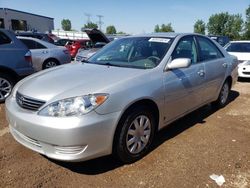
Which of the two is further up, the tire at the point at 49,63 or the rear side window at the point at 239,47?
the rear side window at the point at 239,47

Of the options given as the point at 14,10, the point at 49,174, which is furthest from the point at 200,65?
the point at 14,10

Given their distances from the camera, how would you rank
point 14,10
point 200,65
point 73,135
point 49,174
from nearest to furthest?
point 73,135, point 49,174, point 200,65, point 14,10

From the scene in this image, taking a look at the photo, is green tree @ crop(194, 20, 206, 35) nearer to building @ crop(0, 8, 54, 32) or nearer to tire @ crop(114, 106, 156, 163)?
building @ crop(0, 8, 54, 32)

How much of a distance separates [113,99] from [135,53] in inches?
53.4

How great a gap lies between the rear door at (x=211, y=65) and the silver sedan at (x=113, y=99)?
0.05 m

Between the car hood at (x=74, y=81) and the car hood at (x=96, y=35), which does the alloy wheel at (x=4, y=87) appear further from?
the car hood at (x=96, y=35)

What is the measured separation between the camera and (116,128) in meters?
3.07

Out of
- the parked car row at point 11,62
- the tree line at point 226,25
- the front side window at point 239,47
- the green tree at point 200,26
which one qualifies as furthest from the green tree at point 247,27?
the parked car row at point 11,62

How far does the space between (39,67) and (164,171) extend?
21.9 feet

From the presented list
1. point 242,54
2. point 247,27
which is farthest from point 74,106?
point 247,27

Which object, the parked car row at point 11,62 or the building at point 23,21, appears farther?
the building at point 23,21

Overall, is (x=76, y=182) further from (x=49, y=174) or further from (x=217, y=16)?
(x=217, y=16)

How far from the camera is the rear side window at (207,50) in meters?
4.76

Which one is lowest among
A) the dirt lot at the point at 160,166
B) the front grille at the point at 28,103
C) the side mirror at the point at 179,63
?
the dirt lot at the point at 160,166
